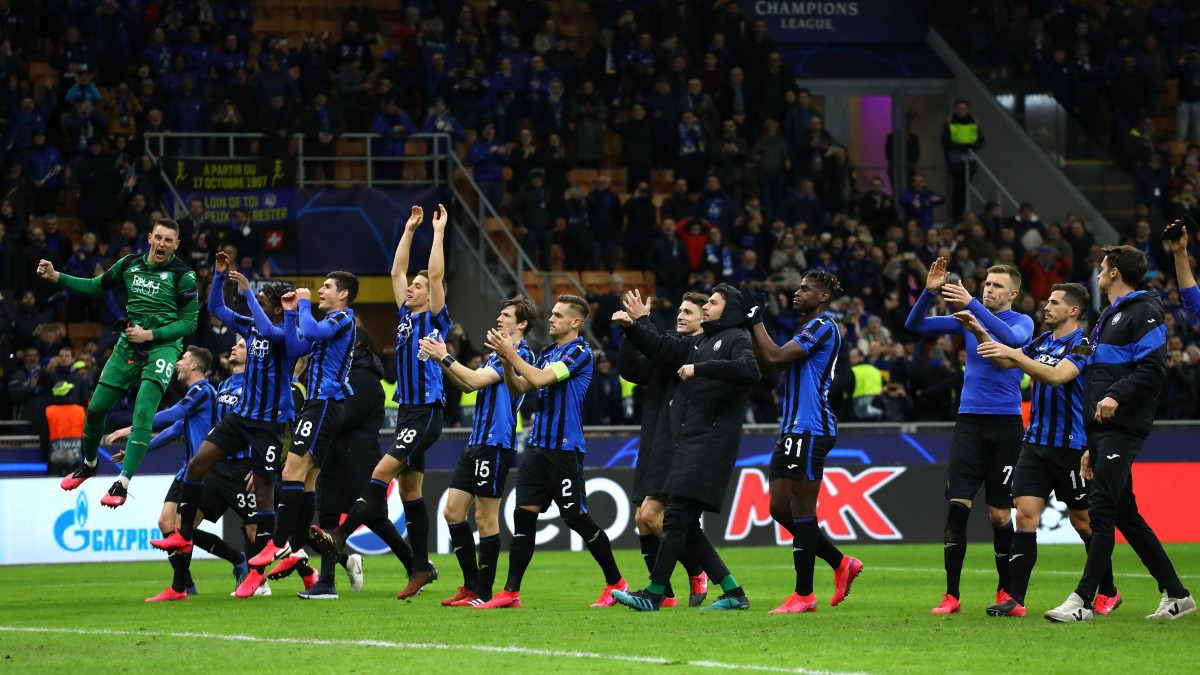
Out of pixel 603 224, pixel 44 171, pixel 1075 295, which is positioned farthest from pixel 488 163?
pixel 1075 295

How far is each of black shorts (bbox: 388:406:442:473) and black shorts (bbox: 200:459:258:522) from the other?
1992 millimetres

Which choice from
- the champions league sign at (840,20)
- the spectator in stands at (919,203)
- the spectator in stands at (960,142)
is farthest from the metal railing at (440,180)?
the champions league sign at (840,20)

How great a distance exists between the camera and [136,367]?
43.0ft

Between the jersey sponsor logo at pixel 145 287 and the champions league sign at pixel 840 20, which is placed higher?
the champions league sign at pixel 840 20

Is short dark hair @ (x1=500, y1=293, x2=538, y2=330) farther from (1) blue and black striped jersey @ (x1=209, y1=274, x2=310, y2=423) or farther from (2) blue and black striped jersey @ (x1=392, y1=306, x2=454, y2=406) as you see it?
(1) blue and black striped jersey @ (x1=209, y1=274, x2=310, y2=423)

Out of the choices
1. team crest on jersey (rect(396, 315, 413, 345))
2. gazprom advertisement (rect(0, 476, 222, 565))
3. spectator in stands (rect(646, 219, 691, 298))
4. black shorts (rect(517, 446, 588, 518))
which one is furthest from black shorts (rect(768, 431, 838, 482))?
spectator in stands (rect(646, 219, 691, 298))

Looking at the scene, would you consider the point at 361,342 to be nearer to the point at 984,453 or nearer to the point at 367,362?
the point at 367,362

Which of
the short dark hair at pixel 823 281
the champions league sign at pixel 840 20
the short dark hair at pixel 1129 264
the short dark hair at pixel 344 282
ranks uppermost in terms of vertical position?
the champions league sign at pixel 840 20

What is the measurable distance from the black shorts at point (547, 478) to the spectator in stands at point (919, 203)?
660 inches

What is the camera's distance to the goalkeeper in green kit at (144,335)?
12938mm

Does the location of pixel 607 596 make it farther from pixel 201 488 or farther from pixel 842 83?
pixel 842 83

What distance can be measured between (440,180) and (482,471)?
1484 cm

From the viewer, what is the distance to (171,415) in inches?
559

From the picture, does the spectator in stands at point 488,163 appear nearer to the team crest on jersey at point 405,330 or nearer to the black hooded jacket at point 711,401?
the team crest on jersey at point 405,330
